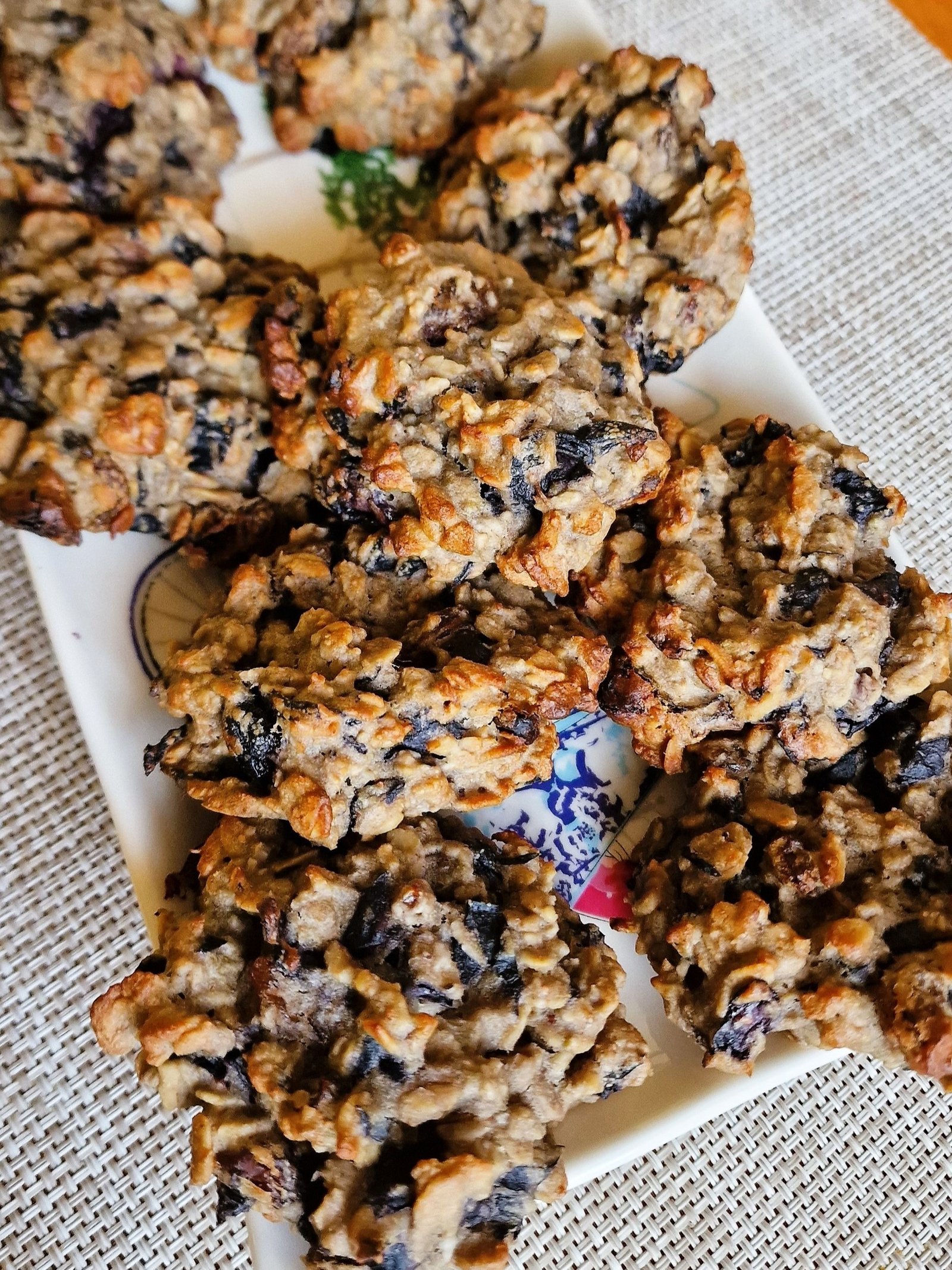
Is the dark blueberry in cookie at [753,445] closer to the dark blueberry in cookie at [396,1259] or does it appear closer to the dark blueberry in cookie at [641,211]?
the dark blueberry in cookie at [641,211]

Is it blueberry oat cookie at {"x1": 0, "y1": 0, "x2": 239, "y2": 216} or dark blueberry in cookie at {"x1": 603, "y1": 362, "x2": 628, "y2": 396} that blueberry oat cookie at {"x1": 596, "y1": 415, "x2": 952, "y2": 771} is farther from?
blueberry oat cookie at {"x1": 0, "y1": 0, "x2": 239, "y2": 216}

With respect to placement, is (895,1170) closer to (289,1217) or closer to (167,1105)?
(289,1217)

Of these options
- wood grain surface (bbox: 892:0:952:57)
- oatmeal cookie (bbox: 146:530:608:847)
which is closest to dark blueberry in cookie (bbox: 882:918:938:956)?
oatmeal cookie (bbox: 146:530:608:847)

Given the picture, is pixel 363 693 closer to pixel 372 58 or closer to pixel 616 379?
pixel 616 379

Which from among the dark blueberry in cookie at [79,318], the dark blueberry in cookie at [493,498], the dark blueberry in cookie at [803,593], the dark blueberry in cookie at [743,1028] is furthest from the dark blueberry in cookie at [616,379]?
the dark blueberry in cookie at [743,1028]

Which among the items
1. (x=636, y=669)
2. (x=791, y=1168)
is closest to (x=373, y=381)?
(x=636, y=669)
